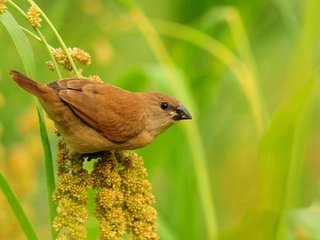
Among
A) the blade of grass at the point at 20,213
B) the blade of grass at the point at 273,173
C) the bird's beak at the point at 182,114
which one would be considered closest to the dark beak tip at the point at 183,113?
the bird's beak at the point at 182,114

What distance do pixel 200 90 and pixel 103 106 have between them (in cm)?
174

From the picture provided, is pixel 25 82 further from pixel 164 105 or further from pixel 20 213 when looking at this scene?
pixel 164 105

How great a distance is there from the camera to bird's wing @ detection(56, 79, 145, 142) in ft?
9.46

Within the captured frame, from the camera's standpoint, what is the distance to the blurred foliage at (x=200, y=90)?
3.90m

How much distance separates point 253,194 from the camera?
Result: 2.43 meters

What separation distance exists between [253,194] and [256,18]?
291cm

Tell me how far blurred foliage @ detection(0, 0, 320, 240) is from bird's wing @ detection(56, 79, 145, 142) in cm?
51

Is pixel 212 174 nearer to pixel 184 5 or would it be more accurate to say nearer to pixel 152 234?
pixel 184 5

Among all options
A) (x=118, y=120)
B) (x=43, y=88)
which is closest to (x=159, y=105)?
(x=118, y=120)

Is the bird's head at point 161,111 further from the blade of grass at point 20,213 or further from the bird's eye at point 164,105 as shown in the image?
the blade of grass at point 20,213

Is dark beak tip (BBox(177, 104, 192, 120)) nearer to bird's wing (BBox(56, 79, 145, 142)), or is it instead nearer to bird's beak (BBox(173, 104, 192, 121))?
bird's beak (BBox(173, 104, 192, 121))

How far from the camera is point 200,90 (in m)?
4.68

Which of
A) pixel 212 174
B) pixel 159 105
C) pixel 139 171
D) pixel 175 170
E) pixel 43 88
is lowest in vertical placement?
pixel 139 171

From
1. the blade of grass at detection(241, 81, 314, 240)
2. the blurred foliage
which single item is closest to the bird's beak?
the blurred foliage
